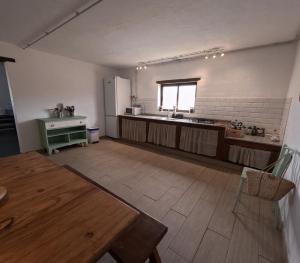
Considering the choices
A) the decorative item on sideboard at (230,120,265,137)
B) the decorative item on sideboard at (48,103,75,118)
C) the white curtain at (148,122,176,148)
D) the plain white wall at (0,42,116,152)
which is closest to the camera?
the decorative item on sideboard at (230,120,265,137)

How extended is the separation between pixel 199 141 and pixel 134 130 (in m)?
1.83

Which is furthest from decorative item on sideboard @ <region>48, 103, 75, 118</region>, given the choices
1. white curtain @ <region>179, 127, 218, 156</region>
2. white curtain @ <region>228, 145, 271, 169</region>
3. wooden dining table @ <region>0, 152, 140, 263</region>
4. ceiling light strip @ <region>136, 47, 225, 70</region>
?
white curtain @ <region>228, 145, 271, 169</region>

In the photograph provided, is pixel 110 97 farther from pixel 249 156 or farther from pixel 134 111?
pixel 249 156

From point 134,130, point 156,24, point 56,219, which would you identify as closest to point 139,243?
point 56,219

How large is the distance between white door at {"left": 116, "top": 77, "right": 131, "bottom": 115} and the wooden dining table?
363cm

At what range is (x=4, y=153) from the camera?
3.41 m

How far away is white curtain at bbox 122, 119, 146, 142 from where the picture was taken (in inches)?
157

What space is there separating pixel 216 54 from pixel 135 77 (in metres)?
2.44

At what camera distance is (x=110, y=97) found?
14.9ft

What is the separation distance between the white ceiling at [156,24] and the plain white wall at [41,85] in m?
0.39

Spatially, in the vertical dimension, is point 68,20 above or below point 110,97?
above

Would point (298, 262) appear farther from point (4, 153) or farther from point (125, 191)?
point (4, 153)

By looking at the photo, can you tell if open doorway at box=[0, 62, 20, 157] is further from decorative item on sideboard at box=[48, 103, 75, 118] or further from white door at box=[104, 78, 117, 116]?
white door at box=[104, 78, 117, 116]

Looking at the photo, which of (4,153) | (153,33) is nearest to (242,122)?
(153,33)
